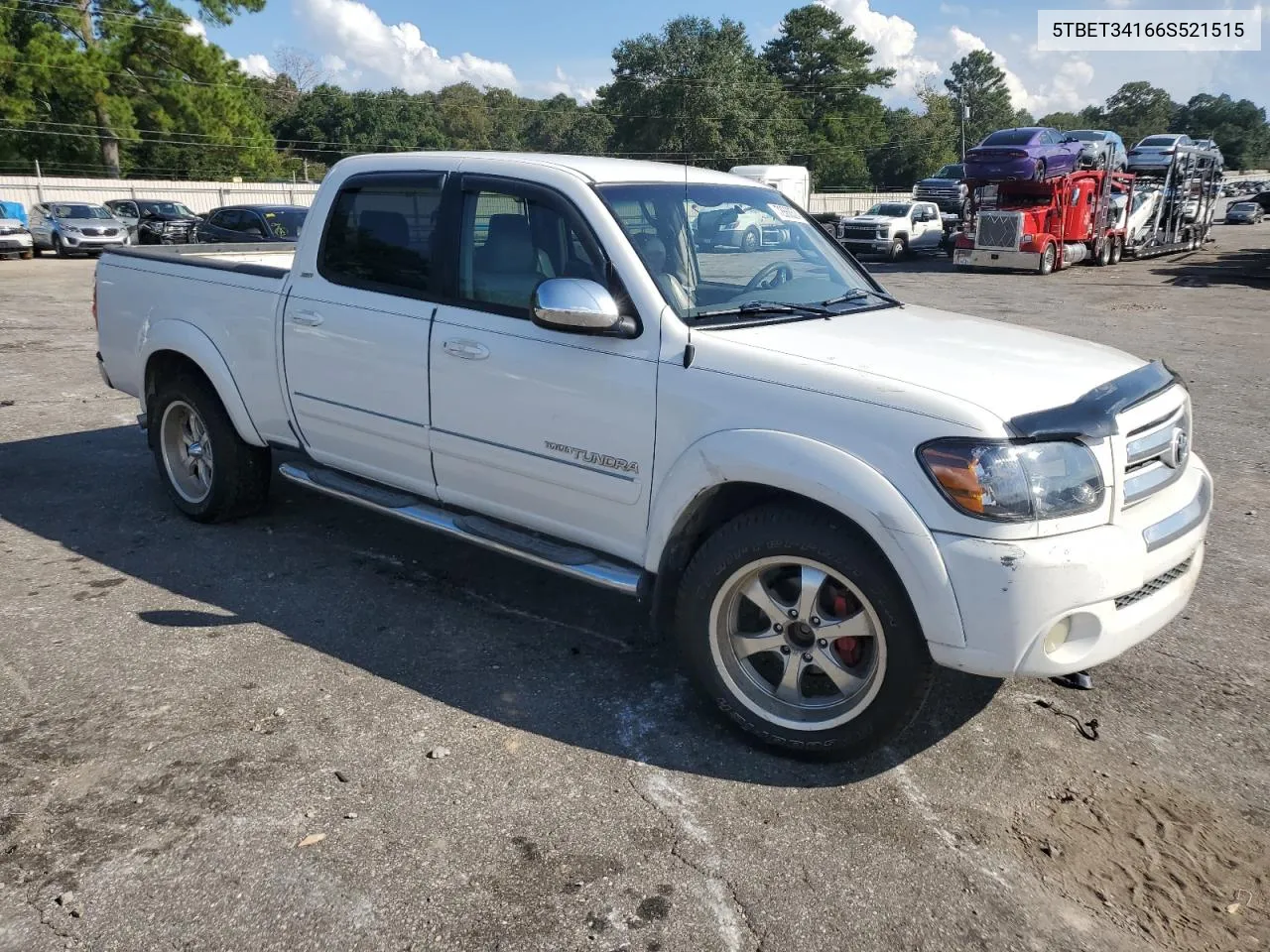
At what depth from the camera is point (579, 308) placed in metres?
3.53

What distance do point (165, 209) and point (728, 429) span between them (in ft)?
98.2

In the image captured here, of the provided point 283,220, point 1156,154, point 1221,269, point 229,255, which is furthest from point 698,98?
point 229,255

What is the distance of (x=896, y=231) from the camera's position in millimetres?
30984

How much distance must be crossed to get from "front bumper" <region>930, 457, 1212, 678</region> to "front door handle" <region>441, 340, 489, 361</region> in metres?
1.97

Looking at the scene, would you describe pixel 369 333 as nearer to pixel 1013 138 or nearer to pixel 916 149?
pixel 1013 138

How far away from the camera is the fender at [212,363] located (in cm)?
523

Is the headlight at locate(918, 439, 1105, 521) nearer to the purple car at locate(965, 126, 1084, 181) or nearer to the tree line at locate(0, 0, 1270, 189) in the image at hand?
the tree line at locate(0, 0, 1270, 189)

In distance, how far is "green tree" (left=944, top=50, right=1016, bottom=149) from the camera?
416 ft

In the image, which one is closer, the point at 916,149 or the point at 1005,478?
the point at 1005,478

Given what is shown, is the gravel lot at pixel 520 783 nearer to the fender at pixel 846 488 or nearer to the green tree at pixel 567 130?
the fender at pixel 846 488

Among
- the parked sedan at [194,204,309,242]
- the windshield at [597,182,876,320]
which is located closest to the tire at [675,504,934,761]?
the windshield at [597,182,876,320]

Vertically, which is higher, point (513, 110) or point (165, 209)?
point (513, 110)

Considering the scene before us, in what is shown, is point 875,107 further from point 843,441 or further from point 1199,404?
point 843,441

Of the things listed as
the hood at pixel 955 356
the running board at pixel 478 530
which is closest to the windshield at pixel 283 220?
the running board at pixel 478 530
